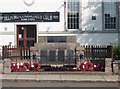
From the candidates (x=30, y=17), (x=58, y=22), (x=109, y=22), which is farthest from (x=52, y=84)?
(x=109, y=22)

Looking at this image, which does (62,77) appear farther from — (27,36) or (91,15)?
(27,36)

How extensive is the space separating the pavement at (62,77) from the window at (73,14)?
408 inches

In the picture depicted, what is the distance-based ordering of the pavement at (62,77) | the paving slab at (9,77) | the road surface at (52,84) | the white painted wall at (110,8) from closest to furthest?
the road surface at (52,84), the pavement at (62,77), the paving slab at (9,77), the white painted wall at (110,8)

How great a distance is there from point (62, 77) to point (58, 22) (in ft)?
35.5

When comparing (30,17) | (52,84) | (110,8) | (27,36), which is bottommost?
(52,84)

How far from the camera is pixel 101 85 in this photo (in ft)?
43.8

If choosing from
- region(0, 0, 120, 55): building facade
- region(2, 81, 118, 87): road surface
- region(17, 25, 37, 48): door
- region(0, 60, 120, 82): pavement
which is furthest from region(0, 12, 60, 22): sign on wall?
region(2, 81, 118, 87): road surface

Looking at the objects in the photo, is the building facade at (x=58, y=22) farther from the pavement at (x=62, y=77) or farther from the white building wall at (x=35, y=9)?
the pavement at (x=62, y=77)

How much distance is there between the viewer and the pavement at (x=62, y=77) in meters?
14.2

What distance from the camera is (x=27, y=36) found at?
84.7ft

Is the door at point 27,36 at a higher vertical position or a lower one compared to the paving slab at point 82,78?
higher

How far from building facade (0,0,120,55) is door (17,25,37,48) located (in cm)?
7

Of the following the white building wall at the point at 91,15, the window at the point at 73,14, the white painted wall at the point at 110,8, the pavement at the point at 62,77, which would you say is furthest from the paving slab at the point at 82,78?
the white painted wall at the point at 110,8

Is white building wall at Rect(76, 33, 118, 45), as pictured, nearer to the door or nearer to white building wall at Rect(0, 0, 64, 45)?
white building wall at Rect(0, 0, 64, 45)
